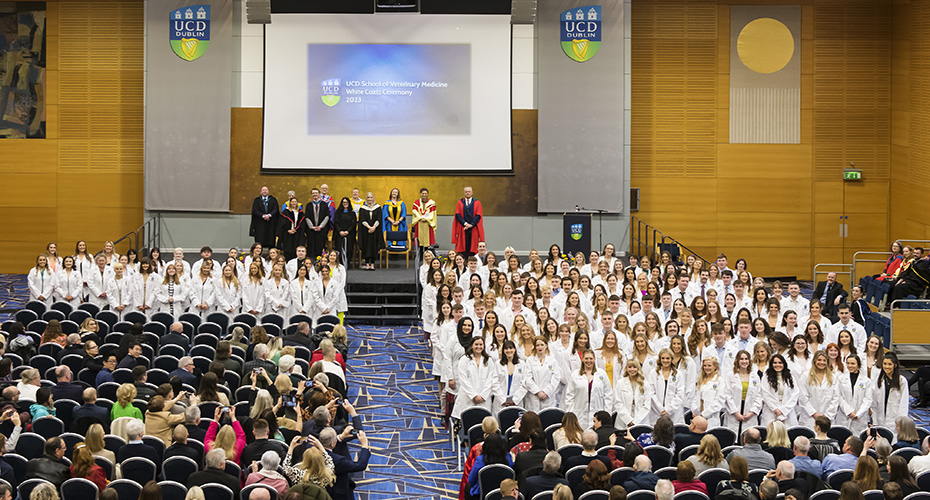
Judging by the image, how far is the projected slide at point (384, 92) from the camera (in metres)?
20.2

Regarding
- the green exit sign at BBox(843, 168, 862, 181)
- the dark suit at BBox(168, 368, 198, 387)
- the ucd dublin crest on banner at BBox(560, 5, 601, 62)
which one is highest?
the ucd dublin crest on banner at BBox(560, 5, 601, 62)

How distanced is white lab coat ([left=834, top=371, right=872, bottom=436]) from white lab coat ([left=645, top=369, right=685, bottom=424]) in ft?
5.71

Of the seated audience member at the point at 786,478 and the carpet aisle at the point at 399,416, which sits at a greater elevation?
the seated audience member at the point at 786,478

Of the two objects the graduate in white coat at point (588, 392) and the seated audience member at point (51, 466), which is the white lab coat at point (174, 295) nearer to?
the graduate in white coat at point (588, 392)

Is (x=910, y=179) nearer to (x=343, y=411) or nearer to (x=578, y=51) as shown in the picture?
(x=578, y=51)

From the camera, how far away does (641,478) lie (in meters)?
7.70

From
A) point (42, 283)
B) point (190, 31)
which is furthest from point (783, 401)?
point (190, 31)

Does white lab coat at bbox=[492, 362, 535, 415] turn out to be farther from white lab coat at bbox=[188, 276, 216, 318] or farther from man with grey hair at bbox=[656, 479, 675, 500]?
white lab coat at bbox=[188, 276, 216, 318]

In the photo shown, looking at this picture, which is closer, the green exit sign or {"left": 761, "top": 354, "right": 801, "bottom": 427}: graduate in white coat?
{"left": 761, "top": 354, "right": 801, "bottom": 427}: graduate in white coat

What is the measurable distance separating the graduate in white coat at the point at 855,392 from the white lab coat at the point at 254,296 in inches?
321

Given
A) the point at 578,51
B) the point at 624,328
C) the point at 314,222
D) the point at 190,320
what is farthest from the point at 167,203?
the point at 624,328

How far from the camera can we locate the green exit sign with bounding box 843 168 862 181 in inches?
848

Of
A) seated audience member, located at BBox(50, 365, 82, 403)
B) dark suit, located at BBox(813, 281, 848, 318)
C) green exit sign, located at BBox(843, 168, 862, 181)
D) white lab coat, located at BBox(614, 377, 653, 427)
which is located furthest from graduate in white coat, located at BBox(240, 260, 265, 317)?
green exit sign, located at BBox(843, 168, 862, 181)

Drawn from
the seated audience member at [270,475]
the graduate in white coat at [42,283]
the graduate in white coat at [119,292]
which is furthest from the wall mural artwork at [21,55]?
the seated audience member at [270,475]
